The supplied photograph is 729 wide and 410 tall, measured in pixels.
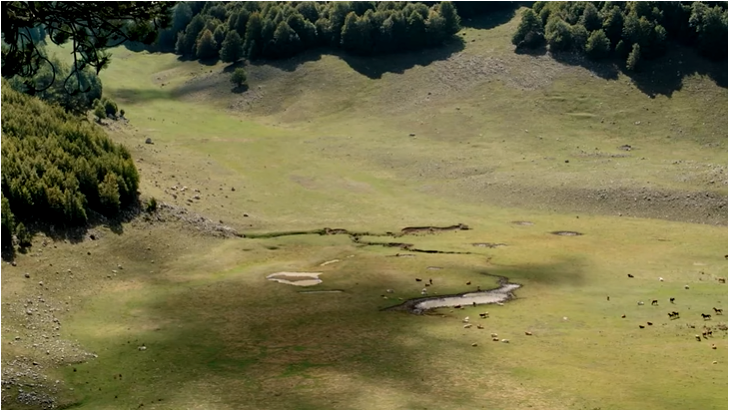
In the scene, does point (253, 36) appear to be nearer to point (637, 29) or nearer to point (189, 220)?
point (637, 29)

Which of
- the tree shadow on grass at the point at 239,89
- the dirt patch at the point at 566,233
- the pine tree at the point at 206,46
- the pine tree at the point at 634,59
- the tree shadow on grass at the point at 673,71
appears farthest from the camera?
the pine tree at the point at 206,46

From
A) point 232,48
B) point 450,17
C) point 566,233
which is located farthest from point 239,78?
point 566,233

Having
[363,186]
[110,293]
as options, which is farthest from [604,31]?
[110,293]

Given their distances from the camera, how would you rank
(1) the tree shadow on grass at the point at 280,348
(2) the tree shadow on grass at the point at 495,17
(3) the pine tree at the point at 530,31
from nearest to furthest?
(1) the tree shadow on grass at the point at 280,348
(3) the pine tree at the point at 530,31
(2) the tree shadow on grass at the point at 495,17

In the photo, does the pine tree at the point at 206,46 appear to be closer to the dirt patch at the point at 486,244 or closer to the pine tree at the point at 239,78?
the pine tree at the point at 239,78

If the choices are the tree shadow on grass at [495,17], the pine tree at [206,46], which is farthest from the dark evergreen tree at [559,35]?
the pine tree at [206,46]

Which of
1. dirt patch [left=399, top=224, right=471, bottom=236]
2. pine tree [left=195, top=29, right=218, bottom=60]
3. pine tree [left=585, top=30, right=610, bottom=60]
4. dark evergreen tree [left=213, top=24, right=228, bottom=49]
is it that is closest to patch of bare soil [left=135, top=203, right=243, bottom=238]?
dirt patch [left=399, top=224, right=471, bottom=236]

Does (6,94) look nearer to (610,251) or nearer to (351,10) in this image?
(610,251)
